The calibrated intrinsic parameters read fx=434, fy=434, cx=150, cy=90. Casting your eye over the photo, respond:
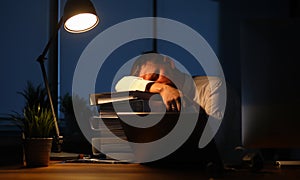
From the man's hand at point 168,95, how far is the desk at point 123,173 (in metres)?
0.43

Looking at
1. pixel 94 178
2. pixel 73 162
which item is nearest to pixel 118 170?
pixel 94 178

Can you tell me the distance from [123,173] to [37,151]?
13.9 inches

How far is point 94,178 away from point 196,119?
1.29 ft

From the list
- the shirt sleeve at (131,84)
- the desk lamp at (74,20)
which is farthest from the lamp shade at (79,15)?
the shirt sleeve at (131,84)

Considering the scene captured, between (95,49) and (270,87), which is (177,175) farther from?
(95,49)

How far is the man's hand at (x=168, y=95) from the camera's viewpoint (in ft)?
6.35

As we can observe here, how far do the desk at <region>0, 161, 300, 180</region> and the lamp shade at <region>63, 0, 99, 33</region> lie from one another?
0.59 metres

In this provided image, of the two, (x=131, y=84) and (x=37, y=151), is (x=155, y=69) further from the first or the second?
(x=37, y=151)

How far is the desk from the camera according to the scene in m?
1.33

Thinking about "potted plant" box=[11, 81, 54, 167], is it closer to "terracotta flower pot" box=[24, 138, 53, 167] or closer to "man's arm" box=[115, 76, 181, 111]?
"terracotta flower pot" box=[24, 138, 53, 167]

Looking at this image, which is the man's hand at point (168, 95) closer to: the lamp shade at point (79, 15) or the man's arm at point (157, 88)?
the man's arm at point (157, 88)

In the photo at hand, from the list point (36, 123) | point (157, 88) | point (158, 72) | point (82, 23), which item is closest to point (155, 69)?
point (158, 72)

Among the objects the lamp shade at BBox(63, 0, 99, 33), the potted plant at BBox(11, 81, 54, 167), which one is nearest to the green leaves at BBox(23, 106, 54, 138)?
the potted plant at BBox(11, 81, 54, 167)

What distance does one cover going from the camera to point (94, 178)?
129cm
